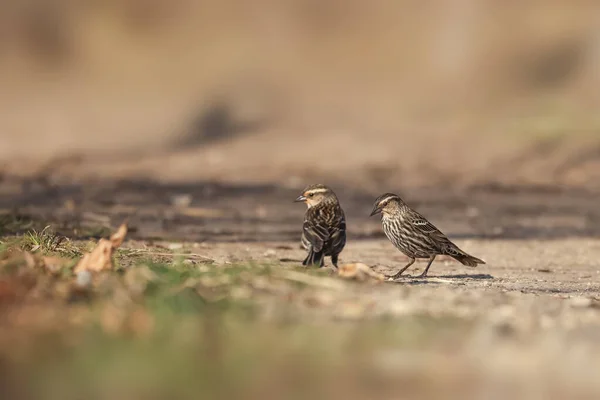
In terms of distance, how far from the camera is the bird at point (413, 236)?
11297 mm

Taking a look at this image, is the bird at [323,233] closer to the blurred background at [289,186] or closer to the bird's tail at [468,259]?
the blurred background at [289,186]

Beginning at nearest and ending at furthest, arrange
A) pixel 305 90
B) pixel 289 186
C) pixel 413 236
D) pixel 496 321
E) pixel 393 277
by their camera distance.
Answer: pixel 496 321
pixel 393 277
pixel 413 236
pixel 289 186
pixel 305 90

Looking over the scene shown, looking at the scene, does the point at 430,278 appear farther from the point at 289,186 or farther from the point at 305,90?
the point at 305,90

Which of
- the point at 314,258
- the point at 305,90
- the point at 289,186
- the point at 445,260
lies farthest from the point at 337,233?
the point at 305,90

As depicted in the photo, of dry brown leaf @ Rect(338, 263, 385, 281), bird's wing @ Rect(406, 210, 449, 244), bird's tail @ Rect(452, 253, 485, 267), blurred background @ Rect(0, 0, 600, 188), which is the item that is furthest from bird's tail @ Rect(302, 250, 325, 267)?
blurred background @ Rect(0, 0, 600, 188)

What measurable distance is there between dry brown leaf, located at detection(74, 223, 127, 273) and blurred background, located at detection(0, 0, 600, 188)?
12958 millimetres

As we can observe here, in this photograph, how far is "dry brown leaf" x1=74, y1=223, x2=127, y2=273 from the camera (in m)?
8.95

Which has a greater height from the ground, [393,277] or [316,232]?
[316,232]

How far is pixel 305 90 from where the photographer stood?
39250 millimetres

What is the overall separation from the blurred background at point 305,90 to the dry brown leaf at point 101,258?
13.0 metres

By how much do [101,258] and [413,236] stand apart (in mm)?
3198

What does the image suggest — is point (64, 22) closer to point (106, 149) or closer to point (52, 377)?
point (106, 149)

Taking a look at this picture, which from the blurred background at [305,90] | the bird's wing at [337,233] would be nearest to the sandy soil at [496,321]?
the bird's wing at [337,233]

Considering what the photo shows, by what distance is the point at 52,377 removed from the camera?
685 cm
